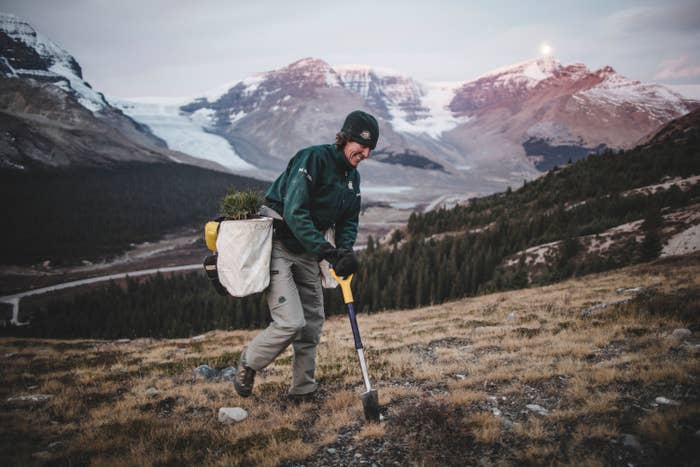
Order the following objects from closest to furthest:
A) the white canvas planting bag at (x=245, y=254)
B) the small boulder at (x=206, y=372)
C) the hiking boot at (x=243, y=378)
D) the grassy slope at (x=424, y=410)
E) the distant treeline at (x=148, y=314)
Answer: the grassy slope at (x=424, y=410) < the white canvas planting bag at (x=245, y=254) < the hiking boot at (x=243, y=378) < the small boulder at (x=206, y=372) < the distant treeline at (x=148, y=314)

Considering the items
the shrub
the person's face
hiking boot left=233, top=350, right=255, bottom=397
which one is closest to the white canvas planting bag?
the shrub

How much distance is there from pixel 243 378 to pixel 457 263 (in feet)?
224

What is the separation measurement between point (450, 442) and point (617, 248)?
5728cm

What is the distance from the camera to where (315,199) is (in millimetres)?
5887

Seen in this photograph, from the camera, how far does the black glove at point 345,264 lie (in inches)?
214

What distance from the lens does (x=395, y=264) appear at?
7106 cm

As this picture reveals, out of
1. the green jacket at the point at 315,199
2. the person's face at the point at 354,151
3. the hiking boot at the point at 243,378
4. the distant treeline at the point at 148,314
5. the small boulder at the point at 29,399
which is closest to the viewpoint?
the green jacket at the point at 315,199

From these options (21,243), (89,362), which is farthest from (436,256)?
(21,243)

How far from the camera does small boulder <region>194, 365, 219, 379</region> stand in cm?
873

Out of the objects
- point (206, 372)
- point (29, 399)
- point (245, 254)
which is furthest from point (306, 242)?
point (29, 399)

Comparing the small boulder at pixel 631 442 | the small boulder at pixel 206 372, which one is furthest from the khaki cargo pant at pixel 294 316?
the small boulder at pixel 631 442

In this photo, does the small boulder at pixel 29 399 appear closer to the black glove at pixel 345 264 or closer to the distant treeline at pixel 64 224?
the black glove at pixel 345 264

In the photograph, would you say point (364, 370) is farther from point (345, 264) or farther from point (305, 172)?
point (305, 172)

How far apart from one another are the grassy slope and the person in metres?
0.91
